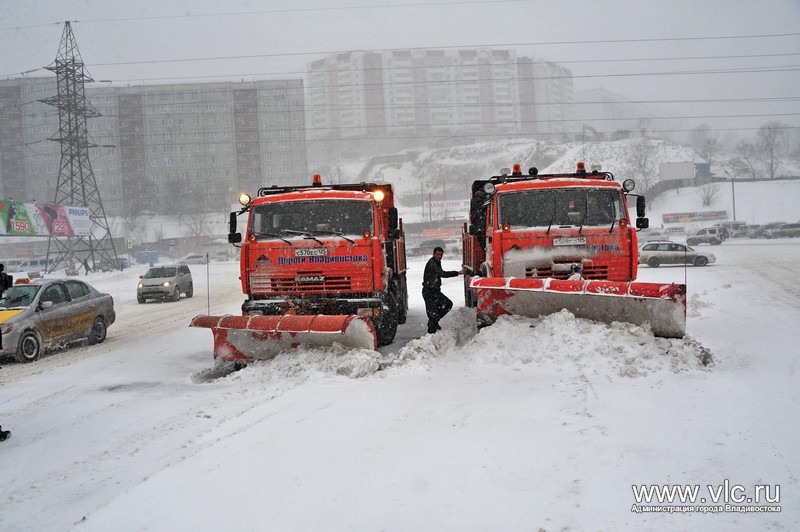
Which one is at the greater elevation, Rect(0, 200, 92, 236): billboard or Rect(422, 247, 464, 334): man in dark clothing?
Rect(0, 200, 92, 236): billboard

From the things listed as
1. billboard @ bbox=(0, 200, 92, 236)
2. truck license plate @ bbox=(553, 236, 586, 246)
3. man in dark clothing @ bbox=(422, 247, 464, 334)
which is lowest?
man in dark clothing @ bbox=(422, 247, 464, 334)

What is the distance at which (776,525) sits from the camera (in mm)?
3688

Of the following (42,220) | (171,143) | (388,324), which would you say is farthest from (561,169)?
(388,324)

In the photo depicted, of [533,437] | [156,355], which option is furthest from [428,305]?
[533,437]

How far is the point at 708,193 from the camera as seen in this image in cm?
8444

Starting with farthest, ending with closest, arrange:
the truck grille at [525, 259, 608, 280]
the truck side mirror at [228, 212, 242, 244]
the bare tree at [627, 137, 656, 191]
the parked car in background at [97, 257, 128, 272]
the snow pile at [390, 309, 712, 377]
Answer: the bare tree at [627, 137, 656, 191] < the parked car in background at [97, 257, 128, 272] < the truck side mirror at [228, 212, 242, 244] < the truck grille at [525, 259, 608, 280] < the snow pile at [390, 309, 712, 377]

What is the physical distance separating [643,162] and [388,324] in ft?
326

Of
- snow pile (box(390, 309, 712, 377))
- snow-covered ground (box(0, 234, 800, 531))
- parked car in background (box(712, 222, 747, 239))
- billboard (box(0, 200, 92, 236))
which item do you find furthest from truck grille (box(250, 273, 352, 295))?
parked car in background (box(712, 222, 747, 239))

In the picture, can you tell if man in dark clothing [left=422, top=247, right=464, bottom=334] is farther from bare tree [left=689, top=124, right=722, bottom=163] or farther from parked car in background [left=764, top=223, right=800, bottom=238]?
bare tree [left=689, top=124, right=722, bottom=163]

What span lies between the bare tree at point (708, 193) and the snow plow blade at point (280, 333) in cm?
8564

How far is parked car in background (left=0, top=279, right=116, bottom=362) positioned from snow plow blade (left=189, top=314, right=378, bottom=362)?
4.14 meters

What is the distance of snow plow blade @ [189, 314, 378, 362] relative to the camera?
27.3 ft

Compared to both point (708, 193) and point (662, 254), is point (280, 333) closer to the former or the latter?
point (662, 254)

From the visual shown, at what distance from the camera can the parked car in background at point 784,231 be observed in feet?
183
